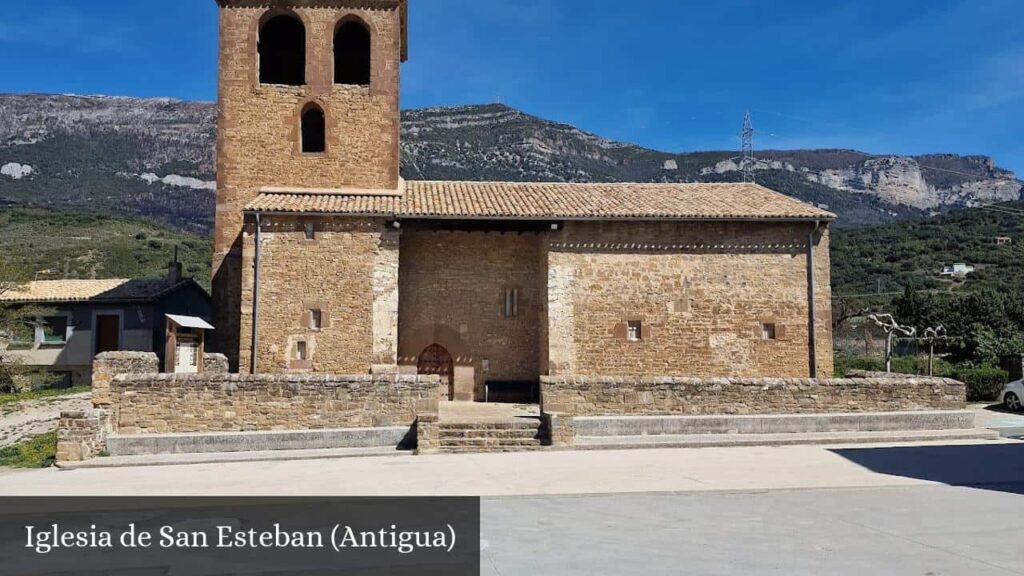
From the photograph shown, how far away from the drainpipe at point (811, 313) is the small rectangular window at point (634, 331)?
14.5ft

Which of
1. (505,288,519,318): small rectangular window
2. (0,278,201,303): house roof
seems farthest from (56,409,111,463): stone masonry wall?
(0,278,201,303): house roof

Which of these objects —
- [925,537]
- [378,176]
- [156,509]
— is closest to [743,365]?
[378,176]

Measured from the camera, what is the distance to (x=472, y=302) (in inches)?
781

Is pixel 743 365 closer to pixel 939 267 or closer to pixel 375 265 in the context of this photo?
pixel 375 265

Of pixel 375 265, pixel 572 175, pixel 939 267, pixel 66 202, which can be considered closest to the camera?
pixel 375 265

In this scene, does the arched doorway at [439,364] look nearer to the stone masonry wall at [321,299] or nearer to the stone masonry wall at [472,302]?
the stone masonry wall at [472,302]

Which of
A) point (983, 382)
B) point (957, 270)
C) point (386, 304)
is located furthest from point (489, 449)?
point (957, 270)

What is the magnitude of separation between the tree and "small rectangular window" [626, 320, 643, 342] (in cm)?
1802

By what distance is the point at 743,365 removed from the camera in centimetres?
1920

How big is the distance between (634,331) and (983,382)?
1114 centimetres

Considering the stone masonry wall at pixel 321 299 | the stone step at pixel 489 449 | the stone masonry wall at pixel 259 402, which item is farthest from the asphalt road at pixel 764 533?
the stone masonry wall at pixel 321 299

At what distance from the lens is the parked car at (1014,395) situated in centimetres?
1956

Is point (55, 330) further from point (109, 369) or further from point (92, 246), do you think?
point (92, 246)

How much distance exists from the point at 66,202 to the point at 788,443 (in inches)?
2533
